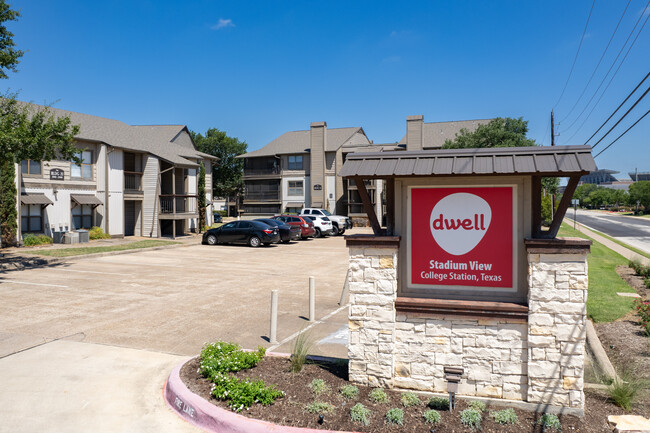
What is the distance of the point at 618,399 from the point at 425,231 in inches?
116

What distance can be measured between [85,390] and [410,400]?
13.9ft

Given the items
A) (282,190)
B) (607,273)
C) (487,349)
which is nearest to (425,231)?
(487,349)

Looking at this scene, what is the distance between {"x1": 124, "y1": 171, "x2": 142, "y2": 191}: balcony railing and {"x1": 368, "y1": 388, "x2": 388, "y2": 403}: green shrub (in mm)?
29131

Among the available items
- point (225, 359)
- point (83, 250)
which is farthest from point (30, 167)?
point (225, 359)

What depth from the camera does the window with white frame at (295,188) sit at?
180ft

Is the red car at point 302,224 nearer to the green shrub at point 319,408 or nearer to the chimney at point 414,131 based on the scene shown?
the chimney at point 414,131

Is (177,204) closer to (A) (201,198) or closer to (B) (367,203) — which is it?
(A) (201,198)

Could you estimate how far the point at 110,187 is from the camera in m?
29.7

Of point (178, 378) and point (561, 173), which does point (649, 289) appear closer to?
point (561, 173)

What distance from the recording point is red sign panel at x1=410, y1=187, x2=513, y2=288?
5824 mm

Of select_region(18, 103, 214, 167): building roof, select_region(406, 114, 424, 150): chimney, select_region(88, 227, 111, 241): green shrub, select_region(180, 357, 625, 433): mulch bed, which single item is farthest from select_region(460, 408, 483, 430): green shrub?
select_region(406, 114, 424, 150): chimney

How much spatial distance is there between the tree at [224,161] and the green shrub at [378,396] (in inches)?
2993

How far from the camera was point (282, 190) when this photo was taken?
5581 cm

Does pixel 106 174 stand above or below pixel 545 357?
above
